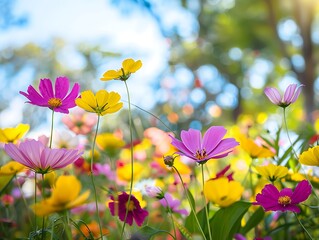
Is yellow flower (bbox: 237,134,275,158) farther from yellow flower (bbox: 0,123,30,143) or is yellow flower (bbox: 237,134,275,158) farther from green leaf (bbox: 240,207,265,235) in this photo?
yellow flower (bbox: 0,123,30,143)

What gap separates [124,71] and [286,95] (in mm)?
166

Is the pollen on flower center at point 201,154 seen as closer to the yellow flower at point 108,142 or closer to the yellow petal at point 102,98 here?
the yellow petal at point 102,98

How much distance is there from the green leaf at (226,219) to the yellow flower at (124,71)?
170 mm

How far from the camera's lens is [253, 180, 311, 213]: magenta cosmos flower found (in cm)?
38

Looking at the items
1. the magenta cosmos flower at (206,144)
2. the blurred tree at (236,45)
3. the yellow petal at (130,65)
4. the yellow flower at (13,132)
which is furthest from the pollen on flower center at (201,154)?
the blurred tree at (236,45)

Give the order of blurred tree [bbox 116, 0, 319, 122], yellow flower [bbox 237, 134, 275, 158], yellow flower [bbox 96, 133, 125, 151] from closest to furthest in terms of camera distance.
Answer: yellow flower [bbox 237, 134, 275, 158], yellow flower [bbox 96, 133, 125, 151], blurred tree [bbox 116, 0, 319, 122]

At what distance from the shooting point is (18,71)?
29.5ft

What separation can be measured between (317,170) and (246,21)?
25.1 feet

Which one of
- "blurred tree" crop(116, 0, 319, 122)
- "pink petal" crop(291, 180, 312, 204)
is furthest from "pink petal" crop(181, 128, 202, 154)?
"blurred tree" crop(116, 0, 319, 122)

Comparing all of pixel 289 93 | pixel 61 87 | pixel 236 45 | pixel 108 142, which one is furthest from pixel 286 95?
pixel 236 45

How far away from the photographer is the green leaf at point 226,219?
1.35 ft

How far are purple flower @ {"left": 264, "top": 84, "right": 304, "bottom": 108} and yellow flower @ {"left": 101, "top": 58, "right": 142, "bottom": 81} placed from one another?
14 cm

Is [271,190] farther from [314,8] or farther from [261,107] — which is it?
[261,107]

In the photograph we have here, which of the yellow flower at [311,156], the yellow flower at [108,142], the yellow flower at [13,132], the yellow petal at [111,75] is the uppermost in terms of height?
the yellow petal at [111,75]
